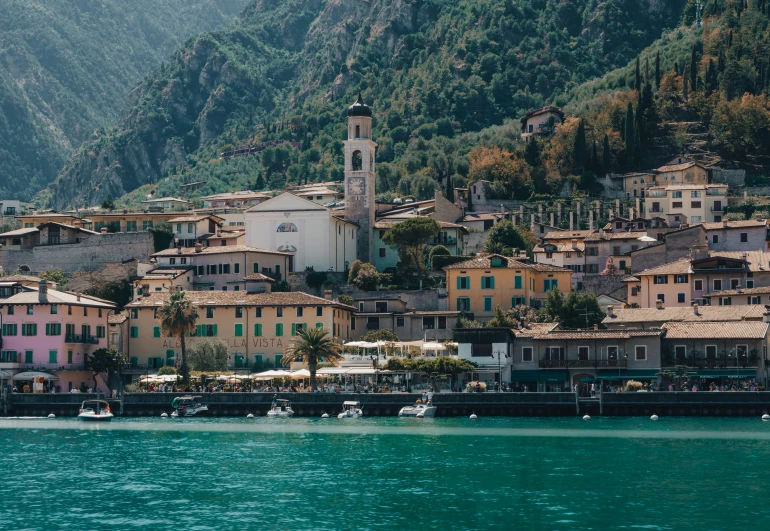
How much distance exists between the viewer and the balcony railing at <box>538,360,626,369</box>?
8806 centimetres

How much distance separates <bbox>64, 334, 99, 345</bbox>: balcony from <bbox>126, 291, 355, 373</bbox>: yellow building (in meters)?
3.53

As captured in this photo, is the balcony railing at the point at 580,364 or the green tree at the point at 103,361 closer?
the balcony railing at the point at 580,364

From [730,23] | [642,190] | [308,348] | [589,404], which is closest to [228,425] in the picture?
[308,348]

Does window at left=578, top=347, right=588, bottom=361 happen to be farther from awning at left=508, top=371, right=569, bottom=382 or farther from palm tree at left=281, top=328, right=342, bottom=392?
palm tree at left=281, top=328, right=342, bottom=392

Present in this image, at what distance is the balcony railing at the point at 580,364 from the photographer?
289ft

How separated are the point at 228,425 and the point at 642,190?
246ft

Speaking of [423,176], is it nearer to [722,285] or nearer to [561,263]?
[561,263]

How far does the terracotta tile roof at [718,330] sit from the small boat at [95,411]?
114ft

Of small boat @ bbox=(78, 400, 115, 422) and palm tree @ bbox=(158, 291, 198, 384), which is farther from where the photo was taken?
palm tree @ bbox=(158, 291, 198, 384)

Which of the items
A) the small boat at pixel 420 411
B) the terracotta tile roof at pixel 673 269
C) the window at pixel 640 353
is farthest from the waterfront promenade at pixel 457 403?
the terracotta tile roof at pixel 673 269

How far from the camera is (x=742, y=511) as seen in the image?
1850 inches

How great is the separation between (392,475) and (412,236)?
200 ft

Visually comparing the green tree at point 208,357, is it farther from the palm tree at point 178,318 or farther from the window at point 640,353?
the window at point 640,353

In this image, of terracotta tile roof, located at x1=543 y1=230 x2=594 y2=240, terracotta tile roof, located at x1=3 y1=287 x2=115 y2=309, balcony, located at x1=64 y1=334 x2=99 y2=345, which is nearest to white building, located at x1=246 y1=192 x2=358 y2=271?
Answer: terracotta tile roof, located at x1=543 y1=230 x2=594 y2=240
